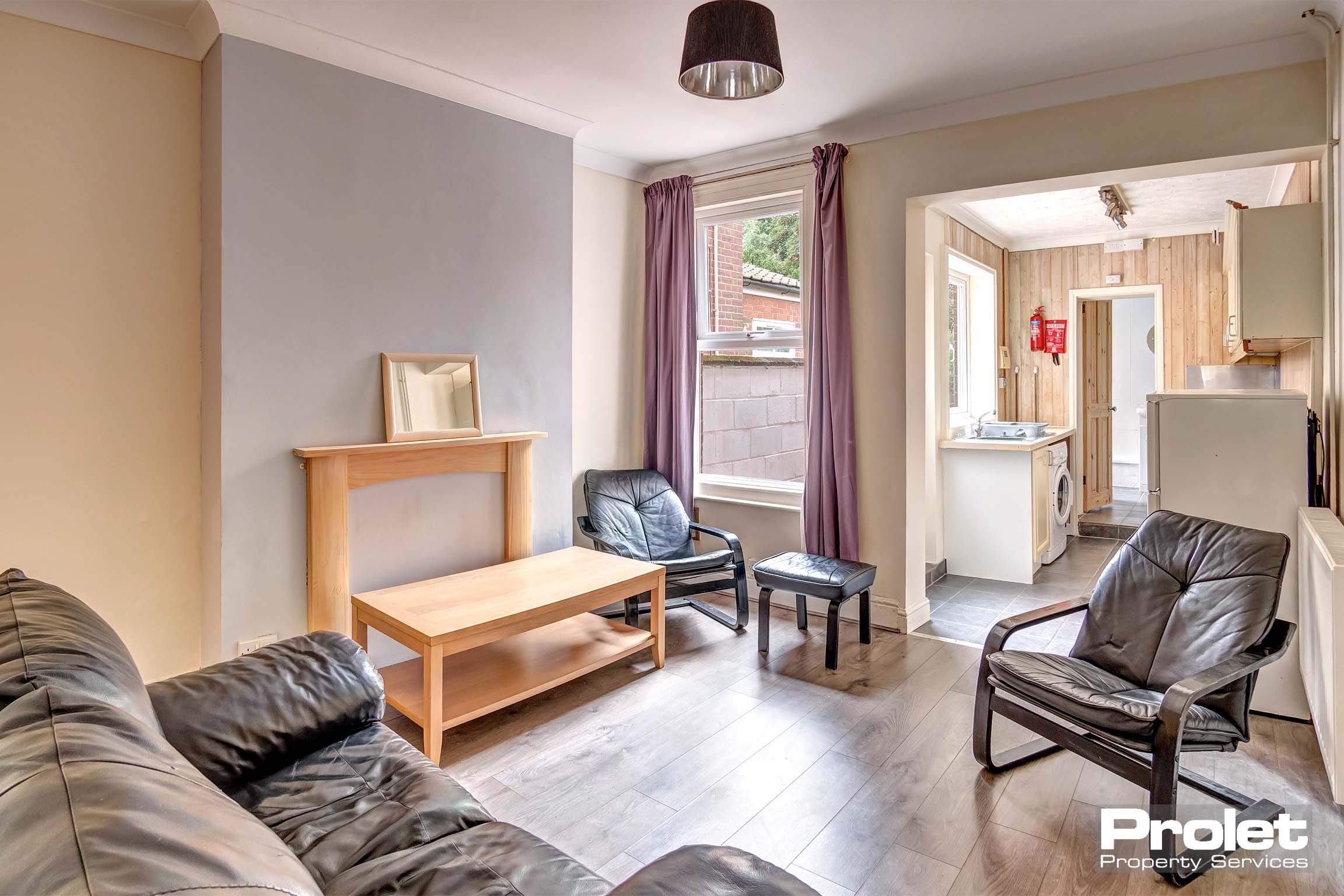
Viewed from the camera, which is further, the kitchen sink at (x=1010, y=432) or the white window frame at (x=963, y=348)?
the white window frame at (x=963, y=348)

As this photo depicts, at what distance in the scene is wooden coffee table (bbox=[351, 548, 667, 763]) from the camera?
8.41 feet

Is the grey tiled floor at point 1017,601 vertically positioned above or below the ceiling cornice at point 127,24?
below

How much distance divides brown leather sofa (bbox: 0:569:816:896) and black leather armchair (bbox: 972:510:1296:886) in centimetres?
145

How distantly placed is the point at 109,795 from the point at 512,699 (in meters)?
2.07

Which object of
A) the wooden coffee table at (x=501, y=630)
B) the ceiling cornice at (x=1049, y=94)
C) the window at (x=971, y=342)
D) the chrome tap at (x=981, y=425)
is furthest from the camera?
the window at (x=971, y=342)

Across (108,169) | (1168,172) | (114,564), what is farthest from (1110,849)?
(108,169)

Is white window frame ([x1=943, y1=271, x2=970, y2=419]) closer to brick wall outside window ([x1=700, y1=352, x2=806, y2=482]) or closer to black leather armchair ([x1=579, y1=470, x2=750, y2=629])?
brick wall outside window ([x1=700, y1=352, x2=806, y2=482])

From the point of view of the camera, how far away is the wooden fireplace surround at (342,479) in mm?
2896

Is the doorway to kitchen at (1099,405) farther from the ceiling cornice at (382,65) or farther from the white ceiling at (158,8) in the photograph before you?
the white ceiling at (158,8)

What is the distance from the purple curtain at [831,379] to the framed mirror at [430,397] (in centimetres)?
183

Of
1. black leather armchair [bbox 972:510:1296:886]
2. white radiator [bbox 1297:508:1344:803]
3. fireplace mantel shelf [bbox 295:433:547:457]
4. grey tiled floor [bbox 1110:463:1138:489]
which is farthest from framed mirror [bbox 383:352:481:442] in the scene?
grey tiled floor [bbox 1110:463:1138:489]

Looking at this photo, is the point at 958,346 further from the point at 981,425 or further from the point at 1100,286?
the point at 1100,286

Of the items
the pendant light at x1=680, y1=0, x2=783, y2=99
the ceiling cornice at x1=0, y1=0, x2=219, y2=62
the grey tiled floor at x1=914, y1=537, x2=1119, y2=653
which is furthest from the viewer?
the grey tiled floor at x1=914, y1=537, x2=1119, y2=653

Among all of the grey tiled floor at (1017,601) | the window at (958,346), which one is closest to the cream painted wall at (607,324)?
the grey tiled floor at (1017,601)
